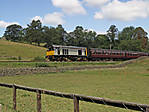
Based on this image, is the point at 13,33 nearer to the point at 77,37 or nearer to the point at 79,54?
the point at 77,37

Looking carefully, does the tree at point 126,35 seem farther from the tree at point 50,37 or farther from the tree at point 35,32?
the tree at point 35,32

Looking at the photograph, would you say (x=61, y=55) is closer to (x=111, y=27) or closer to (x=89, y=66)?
(x=89, y=66)

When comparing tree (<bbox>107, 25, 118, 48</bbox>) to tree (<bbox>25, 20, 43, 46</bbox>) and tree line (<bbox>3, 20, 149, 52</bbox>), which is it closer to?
tree line (<bbox>3, 20, 149, 52</bbox>)

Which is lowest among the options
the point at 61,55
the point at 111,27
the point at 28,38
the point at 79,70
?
the point at 79,70

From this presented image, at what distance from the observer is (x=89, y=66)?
40.3 m

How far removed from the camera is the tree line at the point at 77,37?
4599 inches

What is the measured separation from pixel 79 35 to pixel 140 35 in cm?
4038

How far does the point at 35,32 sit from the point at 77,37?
26.9m

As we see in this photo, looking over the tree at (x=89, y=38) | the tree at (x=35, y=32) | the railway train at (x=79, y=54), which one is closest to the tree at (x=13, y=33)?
the tree at (x=35, y=32)

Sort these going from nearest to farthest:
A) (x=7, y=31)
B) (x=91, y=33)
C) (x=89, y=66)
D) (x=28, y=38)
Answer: (x=89, y=66) < (x=28, y=38) < (x=91, y=33) < (x=7, y=31)

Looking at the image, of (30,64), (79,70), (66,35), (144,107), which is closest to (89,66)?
(79,70)

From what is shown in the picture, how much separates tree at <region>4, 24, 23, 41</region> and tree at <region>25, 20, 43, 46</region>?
26396 mm

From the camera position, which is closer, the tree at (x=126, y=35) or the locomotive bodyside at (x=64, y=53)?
the locomotive bodyside at (x=64, y=53)

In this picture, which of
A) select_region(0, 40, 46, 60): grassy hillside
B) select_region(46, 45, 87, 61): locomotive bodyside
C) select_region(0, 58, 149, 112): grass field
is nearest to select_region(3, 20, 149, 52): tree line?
select_region(0, 40, 46, 60): grassy hillside
